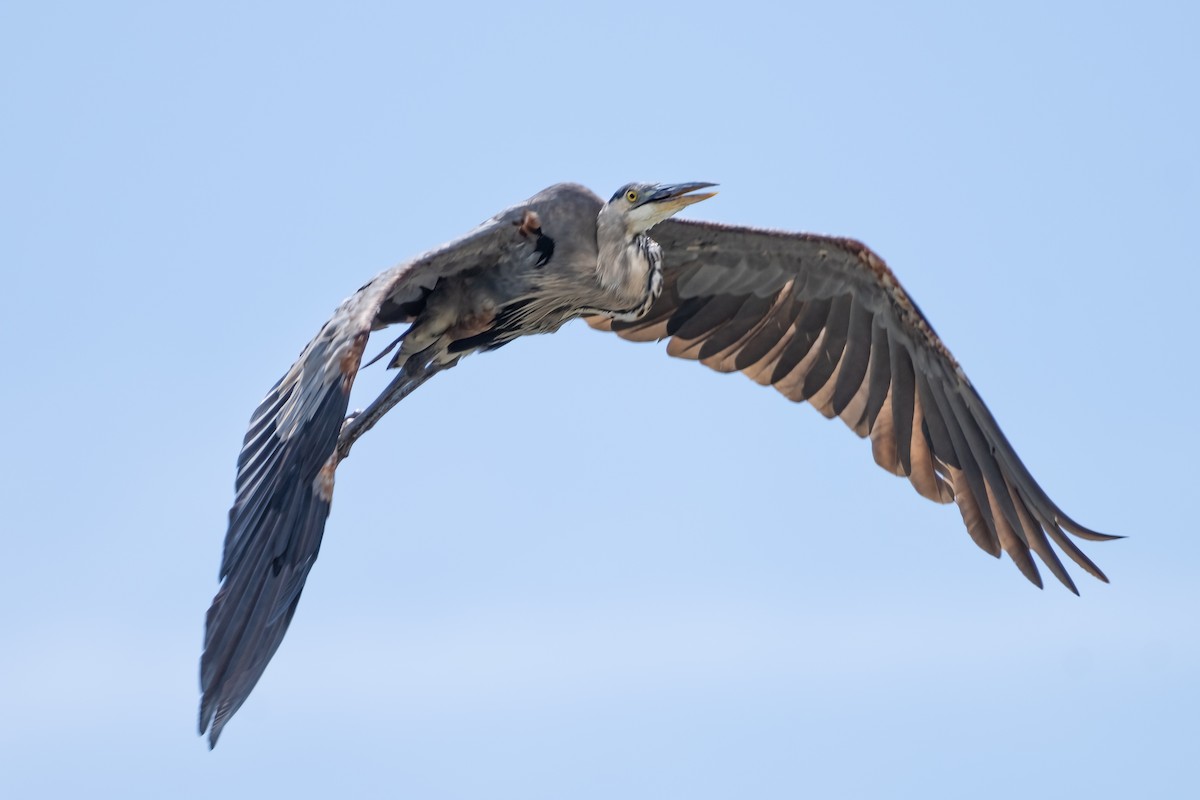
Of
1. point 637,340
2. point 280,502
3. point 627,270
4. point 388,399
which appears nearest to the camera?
point 280,502

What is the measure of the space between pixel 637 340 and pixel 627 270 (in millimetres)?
1558

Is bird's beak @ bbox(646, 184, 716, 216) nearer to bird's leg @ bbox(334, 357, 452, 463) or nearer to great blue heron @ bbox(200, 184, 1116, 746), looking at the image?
great blue heron @ bbox(200, 184, 1116, 746)

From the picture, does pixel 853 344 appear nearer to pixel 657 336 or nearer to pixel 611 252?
pixel 657 336

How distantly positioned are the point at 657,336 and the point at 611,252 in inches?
69.2

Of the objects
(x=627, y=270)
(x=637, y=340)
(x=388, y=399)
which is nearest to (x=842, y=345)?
(x=637, y=340)

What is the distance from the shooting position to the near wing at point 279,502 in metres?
8.68

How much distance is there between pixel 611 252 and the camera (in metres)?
11.5

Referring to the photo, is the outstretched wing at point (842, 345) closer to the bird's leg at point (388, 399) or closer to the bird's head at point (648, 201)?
the bird's head at point (648, 201)

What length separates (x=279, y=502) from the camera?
944 centimetres

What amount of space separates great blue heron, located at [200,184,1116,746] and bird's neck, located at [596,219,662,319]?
0.04ft

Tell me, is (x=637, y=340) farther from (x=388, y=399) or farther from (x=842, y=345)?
(x=388, y=399)

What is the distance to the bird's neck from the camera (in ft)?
37.8

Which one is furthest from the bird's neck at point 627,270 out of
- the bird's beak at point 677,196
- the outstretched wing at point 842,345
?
the outstretched wing at point 842,345

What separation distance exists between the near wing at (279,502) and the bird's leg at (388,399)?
1.55 feet
